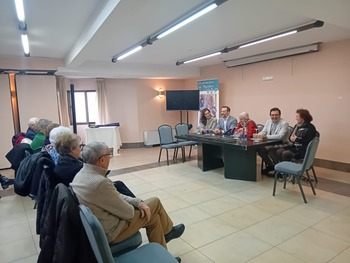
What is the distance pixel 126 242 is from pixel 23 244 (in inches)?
61.4

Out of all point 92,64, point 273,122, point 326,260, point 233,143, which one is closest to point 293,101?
point 273,122

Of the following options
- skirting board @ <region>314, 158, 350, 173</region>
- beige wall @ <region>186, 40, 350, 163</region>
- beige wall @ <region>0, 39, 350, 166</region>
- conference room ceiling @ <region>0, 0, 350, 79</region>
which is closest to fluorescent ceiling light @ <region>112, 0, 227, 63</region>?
conference room ceiling @ <region>0, 0, 350, 79</region>

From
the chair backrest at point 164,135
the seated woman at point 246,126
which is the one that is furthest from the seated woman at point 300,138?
the chair backrest at point 164,135

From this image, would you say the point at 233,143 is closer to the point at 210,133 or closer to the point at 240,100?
the point at 210,133

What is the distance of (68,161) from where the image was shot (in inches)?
90.8

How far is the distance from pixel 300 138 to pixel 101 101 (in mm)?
5871

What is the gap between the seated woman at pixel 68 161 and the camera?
2.28m

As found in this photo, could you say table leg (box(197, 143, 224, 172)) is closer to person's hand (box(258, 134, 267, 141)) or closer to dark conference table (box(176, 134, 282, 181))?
dark conference table (box(176, 134, 282, 181))

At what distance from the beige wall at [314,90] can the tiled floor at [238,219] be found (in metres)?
0.80

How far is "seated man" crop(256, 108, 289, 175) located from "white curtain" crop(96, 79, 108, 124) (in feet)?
16.6

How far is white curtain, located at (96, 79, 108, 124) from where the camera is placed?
7844 mm

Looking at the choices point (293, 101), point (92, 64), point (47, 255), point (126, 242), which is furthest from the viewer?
point (92, 64)

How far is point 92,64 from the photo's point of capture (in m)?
6.58

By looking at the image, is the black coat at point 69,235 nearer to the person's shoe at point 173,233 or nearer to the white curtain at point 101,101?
the person's shoe at point 173,233
